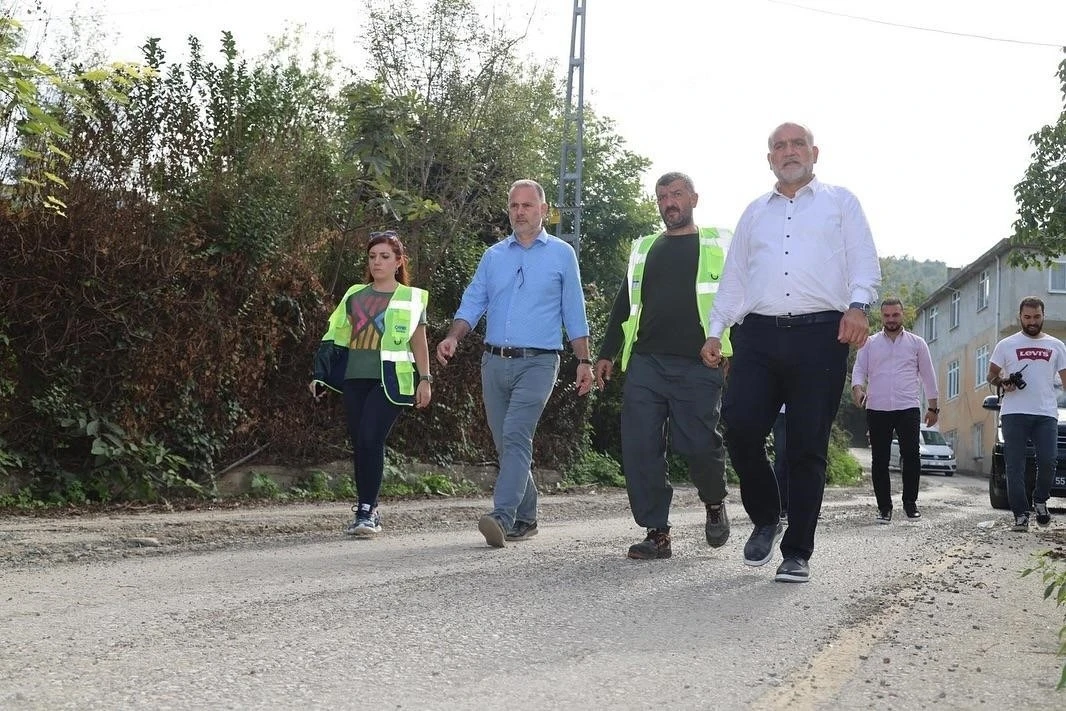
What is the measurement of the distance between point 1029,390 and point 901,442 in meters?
1.25

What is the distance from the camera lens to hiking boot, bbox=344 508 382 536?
8445mm

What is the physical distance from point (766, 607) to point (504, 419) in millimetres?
3100

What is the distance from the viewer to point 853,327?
6.23m

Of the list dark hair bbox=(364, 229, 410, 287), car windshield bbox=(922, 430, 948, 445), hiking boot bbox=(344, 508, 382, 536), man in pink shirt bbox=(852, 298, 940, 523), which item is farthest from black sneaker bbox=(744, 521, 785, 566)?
car windshield bbox=(922, 430, 948, 445)

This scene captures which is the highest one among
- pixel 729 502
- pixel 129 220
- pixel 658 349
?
pixel 129 220

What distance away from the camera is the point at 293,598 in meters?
5.45

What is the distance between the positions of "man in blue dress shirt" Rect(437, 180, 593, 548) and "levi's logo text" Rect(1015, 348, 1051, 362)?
4641 mm

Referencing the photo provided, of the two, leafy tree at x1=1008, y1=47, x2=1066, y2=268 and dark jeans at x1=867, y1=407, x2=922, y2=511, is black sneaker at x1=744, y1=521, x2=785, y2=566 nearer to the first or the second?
dark jeans at x1=867, y1=407, x2=922, y2=511

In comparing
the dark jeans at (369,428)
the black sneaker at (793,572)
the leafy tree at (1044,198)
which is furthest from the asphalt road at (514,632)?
the leafy tree at (1044,198)

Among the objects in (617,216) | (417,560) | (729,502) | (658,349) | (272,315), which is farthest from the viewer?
(617,216)

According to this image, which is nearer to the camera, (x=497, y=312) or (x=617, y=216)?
(x=497, y=312)

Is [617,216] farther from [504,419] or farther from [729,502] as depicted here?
[504,419]

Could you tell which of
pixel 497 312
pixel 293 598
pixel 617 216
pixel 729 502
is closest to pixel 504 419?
pixel 497 312

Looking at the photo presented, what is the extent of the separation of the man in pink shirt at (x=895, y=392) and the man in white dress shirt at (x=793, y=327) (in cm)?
481
